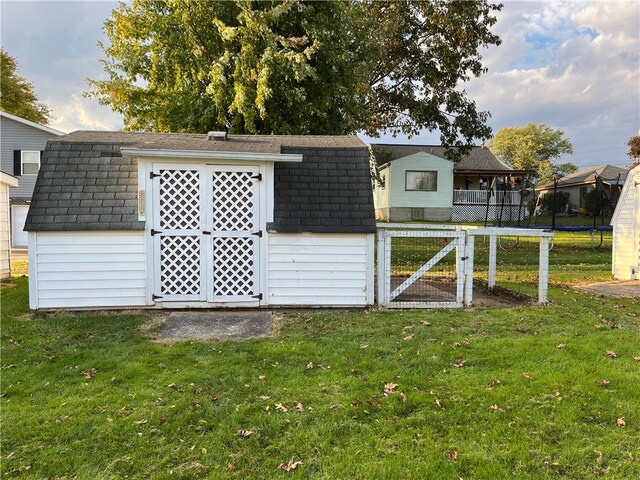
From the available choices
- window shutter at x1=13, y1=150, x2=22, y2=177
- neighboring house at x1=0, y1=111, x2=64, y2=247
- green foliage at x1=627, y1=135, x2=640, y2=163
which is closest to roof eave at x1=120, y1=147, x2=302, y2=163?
neighboring house at x1=0, y1=111, x2=64, y2=247

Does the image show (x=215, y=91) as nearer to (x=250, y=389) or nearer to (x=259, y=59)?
(x=259, y=59)

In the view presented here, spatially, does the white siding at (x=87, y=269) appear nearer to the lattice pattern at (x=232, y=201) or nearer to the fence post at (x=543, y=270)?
the lattice pattern at (x=232, y=201)

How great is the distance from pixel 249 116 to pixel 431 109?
8078 millimetres

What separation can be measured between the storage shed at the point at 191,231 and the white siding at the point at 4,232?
14.3ft

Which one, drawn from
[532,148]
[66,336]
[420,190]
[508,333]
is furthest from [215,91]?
[532,148]

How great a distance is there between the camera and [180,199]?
616cm

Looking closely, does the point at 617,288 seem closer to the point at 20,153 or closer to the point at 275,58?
the point at 275,58

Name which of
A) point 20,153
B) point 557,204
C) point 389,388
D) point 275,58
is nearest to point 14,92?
point 20,153

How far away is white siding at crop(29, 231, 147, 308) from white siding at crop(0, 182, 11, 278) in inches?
174

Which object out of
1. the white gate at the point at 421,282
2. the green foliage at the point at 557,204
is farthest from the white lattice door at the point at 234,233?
the green foliage at the point at 557,204

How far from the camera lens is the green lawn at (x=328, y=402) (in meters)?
2.52

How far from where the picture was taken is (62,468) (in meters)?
2.45

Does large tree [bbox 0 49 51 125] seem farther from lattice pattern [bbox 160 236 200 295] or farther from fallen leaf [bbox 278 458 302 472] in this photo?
fallen leaf [bbox 278 458 302 472]

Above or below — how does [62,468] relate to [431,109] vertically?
below
